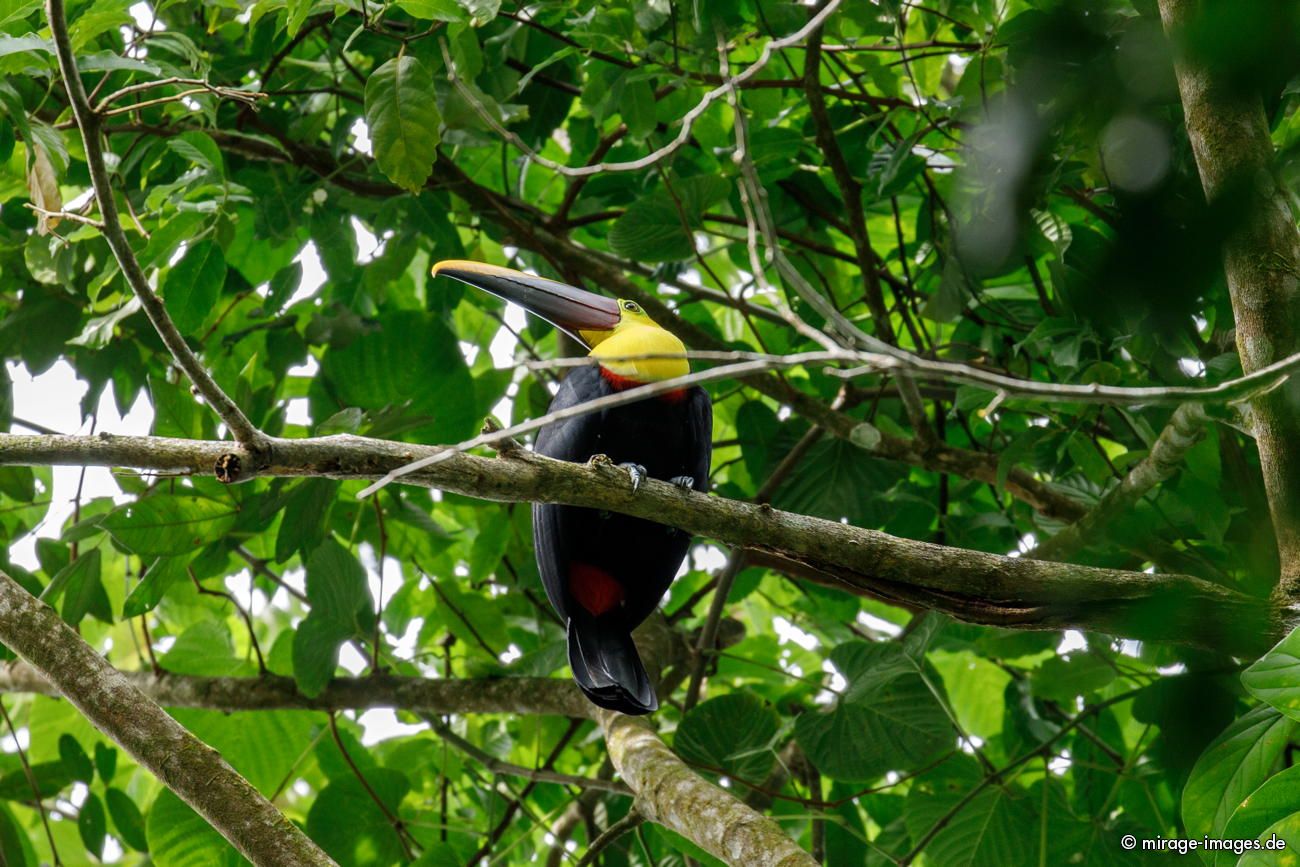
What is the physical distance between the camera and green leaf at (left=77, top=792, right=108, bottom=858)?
349 centimetres

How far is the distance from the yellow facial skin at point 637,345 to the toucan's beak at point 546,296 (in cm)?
3

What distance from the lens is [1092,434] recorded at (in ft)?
10.0

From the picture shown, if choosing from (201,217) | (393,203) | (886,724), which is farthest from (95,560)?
(886,724)

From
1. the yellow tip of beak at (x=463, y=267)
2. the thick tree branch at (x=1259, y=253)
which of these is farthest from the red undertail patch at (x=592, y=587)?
the thick tree branch at (x=1259, y=253)

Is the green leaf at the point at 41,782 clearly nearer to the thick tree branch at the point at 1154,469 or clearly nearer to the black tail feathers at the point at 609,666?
the black tail feathers at the point at 609,666

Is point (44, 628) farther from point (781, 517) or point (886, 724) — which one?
point (886, 724)

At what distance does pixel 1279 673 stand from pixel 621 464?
1737 mm

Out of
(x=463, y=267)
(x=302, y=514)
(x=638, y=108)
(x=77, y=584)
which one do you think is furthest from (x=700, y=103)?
(x=77, y=584)

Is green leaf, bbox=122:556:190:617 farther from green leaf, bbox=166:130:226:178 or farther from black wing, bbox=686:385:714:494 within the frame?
black wing, bbox=686:385:714:494

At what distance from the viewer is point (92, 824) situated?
350cm

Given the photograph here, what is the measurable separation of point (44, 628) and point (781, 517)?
1.58 meters

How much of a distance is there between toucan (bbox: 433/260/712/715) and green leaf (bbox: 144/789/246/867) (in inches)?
41.7

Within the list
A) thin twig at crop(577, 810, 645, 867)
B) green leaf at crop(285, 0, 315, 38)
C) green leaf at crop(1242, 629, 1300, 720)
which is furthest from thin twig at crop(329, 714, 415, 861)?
green leaf at crop(1242, 629, 1300, 720)

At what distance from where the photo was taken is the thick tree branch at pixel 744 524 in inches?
69.7
